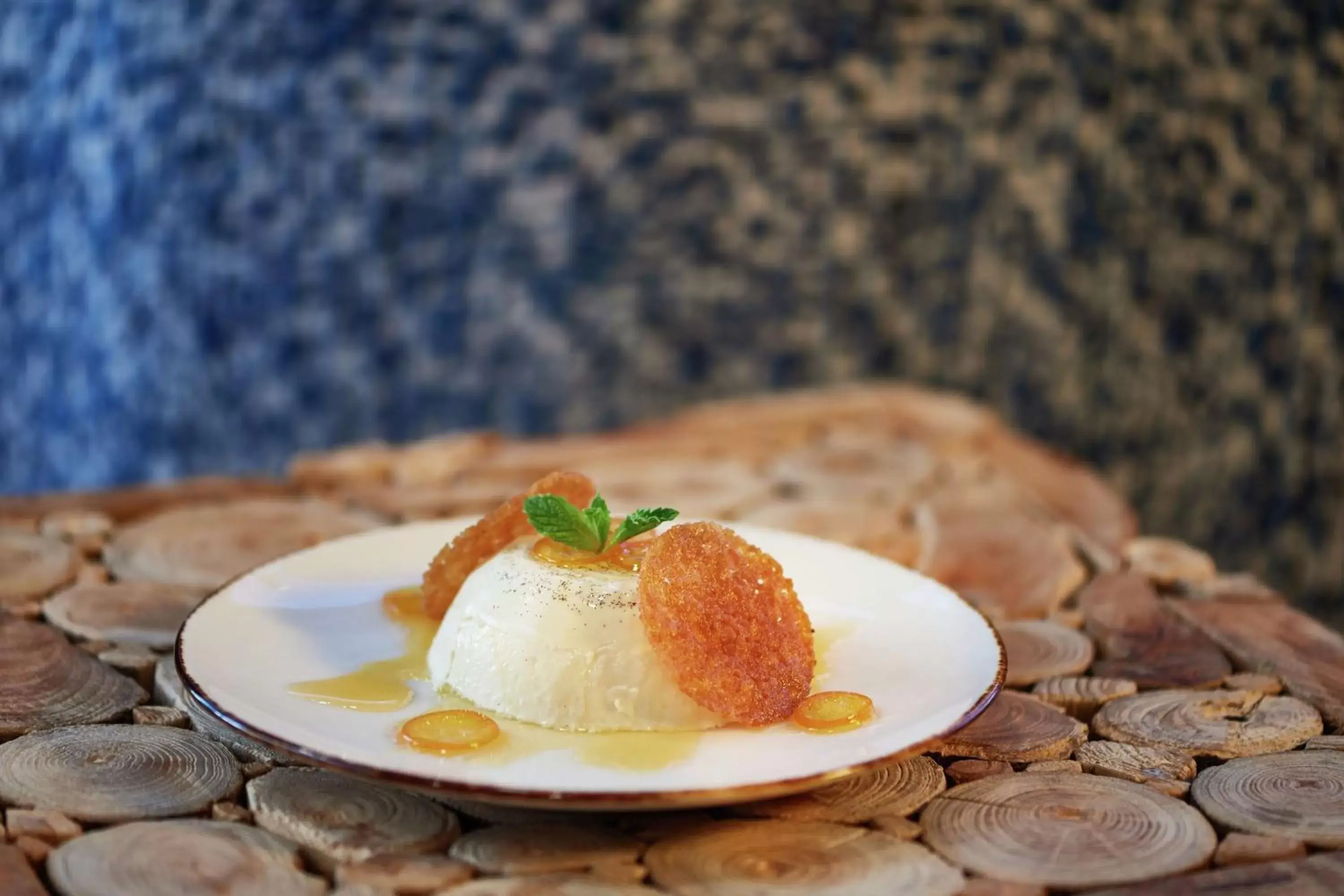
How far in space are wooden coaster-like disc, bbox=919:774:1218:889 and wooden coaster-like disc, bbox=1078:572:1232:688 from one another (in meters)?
0.24

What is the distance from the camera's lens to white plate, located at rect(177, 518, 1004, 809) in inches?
31.0

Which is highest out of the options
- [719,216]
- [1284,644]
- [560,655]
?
[719,216]

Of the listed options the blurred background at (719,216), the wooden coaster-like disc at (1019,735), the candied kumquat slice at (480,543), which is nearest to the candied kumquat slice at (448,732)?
the candied kumquat slice at (480,543)

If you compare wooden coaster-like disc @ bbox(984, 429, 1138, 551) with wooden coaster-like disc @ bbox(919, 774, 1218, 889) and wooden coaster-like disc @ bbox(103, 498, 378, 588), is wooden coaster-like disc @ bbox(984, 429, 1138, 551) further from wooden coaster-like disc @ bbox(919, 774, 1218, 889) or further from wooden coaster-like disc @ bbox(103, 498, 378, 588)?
wooden coaster-like disc @ bbox(103, 498, 378, 588)

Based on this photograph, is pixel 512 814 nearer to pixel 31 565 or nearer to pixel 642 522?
pixel 642 522

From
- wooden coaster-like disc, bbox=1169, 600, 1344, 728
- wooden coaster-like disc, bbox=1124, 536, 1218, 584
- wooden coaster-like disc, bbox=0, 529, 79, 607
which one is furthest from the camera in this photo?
wooden coaster-like disc, bbox=1124, 536, 1218, 584

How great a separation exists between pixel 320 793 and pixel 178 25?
2601 millimetres

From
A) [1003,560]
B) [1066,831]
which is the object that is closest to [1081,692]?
[1066,831]

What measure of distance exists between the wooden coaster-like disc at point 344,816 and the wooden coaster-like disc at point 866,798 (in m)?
0.21

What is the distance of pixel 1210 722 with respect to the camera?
1.06m

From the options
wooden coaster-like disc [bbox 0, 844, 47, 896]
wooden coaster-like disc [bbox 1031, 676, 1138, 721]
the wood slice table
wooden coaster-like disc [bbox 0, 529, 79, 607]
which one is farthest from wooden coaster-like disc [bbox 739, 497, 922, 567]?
wooden coaster-like disc [bbox 0, 844, 47, 896]

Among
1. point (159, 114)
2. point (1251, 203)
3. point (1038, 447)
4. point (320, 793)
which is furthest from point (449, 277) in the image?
point (320, 793)

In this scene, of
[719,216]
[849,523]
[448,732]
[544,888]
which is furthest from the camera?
[719,216]

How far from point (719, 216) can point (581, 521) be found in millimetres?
2186
